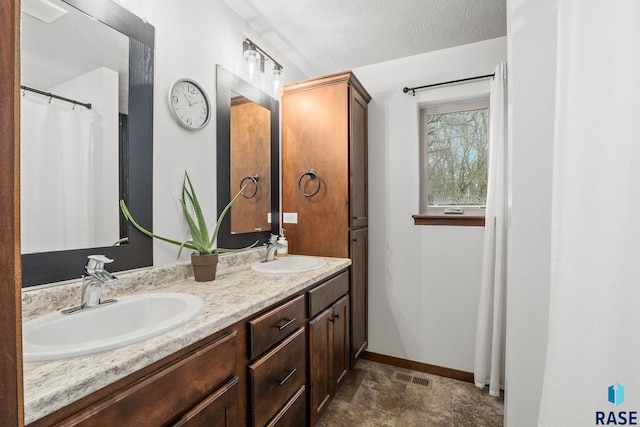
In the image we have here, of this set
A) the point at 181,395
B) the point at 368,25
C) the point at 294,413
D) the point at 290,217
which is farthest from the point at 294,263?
the point at 368,25

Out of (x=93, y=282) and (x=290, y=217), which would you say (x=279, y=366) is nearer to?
(x=93, y=282)

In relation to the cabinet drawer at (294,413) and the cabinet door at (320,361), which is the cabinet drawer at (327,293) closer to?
the cabinet door at (320,361)

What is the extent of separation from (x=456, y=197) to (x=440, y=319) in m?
0.95

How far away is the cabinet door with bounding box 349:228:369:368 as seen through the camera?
6.91 ft

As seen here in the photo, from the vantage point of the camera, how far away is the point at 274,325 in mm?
1178

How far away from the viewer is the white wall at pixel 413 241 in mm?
2168

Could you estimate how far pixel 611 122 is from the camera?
52cm

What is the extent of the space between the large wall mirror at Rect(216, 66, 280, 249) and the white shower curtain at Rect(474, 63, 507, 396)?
4.81ft

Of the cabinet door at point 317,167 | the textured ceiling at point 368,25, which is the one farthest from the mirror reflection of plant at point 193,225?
the textured ceiling at point 368,25

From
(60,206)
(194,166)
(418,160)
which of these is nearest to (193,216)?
(194,166)

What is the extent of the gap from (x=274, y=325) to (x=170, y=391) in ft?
1.55

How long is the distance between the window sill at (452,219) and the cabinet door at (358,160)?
17.1 inches

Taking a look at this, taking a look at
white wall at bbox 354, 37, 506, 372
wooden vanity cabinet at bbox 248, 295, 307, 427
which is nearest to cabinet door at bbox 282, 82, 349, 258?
white wall at bbox 354, 37, 506, 372

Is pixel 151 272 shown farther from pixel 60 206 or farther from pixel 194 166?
pixel 194 166
